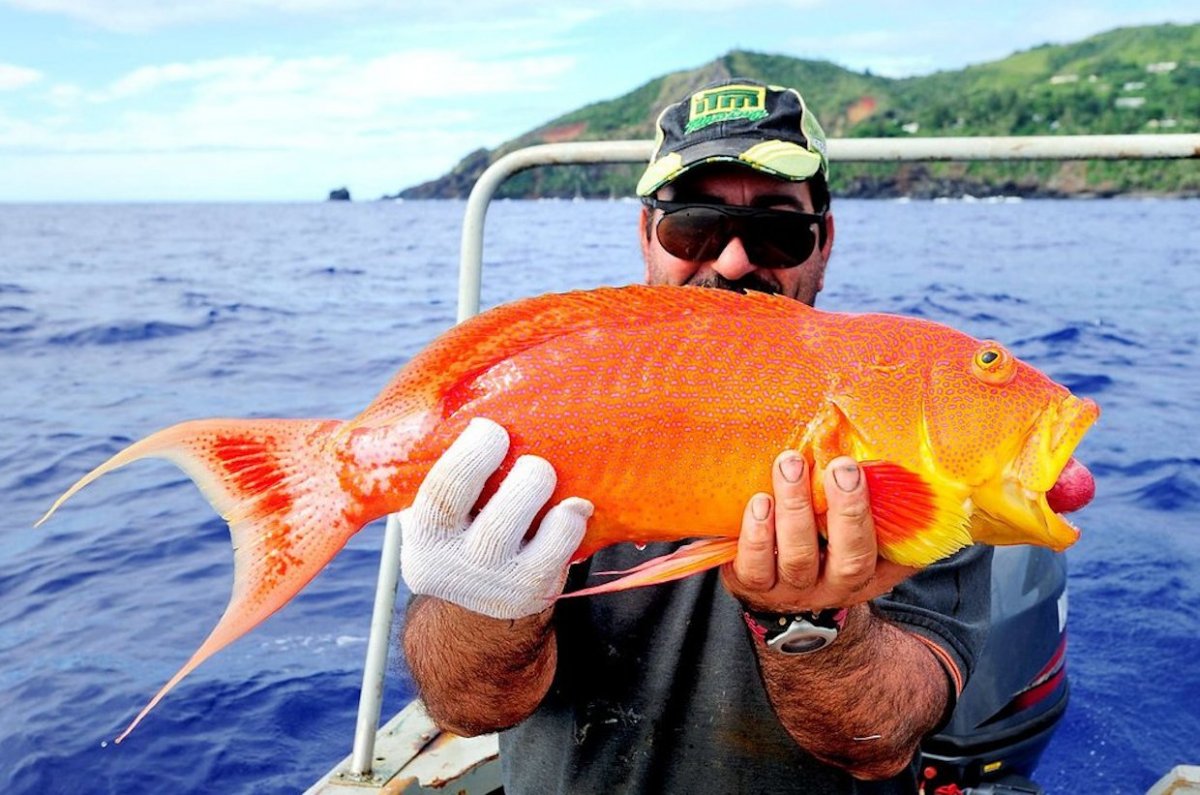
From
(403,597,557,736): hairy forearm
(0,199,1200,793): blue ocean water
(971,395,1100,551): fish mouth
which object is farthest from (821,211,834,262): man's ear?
(0,199,1200,793): blue ocean water

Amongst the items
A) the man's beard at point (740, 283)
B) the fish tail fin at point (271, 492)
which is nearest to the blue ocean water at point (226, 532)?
the fish tail fin at point (271, 492)

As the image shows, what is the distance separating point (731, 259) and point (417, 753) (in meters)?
2.31

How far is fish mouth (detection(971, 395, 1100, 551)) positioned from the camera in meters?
2.03

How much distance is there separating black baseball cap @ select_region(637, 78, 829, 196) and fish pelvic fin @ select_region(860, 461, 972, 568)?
1.41 metres

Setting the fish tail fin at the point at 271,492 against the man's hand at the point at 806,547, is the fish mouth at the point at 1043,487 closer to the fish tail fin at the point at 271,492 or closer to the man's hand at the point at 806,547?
the man's hand at the point at 806,547

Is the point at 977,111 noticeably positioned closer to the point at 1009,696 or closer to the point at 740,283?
the point at 1009,696

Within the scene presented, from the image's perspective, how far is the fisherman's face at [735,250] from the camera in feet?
10.4

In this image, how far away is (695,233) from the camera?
10.4 feet

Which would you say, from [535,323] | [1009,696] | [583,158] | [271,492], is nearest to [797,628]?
[535,323]

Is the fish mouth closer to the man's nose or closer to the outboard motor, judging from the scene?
the man's nose

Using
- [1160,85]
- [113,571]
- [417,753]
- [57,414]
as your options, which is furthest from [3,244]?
[1160,85]

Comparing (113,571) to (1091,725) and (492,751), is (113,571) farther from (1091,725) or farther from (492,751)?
(1091,725)

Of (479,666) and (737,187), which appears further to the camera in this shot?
(737,187)

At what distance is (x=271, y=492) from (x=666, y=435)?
83 cm
